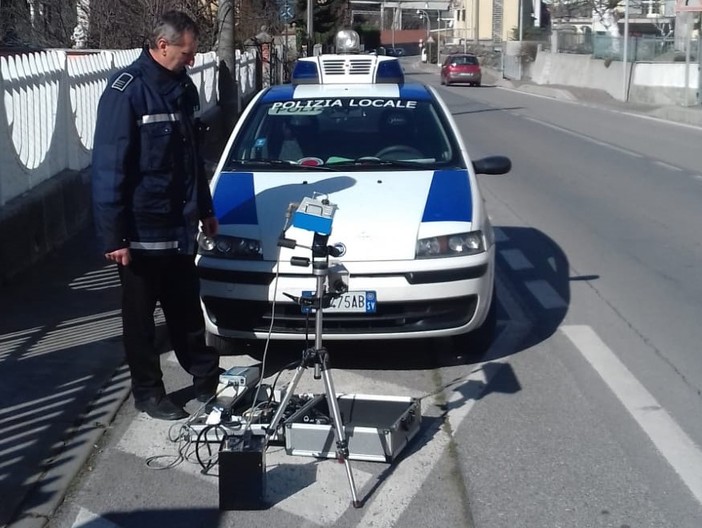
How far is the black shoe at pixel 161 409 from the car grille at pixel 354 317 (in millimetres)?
798

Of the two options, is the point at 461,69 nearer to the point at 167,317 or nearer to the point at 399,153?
the point at 399,153

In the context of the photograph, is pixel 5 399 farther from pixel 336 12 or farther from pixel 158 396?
pixel 336 12

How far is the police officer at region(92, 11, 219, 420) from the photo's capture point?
502 centimetres

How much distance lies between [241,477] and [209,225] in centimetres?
161

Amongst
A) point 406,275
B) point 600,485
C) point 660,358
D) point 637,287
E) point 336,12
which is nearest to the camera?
point 600,485

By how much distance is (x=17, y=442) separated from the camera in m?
5.16

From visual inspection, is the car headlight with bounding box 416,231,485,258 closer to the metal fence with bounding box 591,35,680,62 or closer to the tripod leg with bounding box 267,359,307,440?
the tripod leg with bounding box 267,359,307,440

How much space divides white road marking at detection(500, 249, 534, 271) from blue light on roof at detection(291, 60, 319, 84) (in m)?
2.40

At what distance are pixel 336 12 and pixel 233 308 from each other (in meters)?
61.2

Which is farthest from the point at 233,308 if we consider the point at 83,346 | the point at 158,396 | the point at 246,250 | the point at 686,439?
the point at 686,439

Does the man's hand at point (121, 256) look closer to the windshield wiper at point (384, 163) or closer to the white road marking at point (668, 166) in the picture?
the windshield wiper at point (384, 163)

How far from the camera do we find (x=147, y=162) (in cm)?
510

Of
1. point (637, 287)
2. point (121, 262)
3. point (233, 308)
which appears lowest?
point (637, 287)

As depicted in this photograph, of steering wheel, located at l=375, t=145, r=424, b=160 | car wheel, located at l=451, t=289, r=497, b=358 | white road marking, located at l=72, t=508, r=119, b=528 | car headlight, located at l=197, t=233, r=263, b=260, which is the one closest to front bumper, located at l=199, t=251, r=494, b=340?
car headlight, located at l=197, t=233, r=263, b=260
